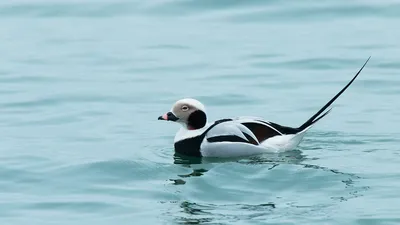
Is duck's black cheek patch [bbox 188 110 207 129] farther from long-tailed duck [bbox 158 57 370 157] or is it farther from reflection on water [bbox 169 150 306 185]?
reflection on water [bbox 169 150 306 185]

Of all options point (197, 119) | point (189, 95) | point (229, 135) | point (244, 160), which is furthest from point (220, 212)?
point (189, 95)

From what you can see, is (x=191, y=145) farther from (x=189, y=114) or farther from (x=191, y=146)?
(x=189, y=114)

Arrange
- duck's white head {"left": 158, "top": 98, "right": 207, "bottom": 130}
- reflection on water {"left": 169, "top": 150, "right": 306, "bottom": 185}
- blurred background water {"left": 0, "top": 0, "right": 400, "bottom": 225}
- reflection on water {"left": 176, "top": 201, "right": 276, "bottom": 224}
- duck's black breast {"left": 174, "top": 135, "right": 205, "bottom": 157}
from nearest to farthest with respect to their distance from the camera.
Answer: reflection on water {"left": 176, "top": 201, "right": 276, "bottom": 224}
blurred background water {"left": 0, "top": 0, "right": 400, "bottom": 225}
reflection on water {"left": 169, "top": 150, "right": 306, "bottom": 185}
duck's black breast {"left": 174, "top": 135, "right": 205, "bottom": 157}
duck's white head {"left": 158, "top": 98, "right": 207, "bottom": 130}

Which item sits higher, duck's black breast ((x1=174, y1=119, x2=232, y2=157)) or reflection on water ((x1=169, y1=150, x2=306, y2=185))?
duck's black breast ((x1=174, y1=119, x2=232, y2=157))

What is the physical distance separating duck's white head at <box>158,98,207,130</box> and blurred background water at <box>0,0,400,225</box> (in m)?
0.38

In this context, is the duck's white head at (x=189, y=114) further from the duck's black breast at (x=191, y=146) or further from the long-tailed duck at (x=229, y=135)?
the duck's black breast at (x=191, y=146)

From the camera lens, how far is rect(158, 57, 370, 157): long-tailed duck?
508 inches

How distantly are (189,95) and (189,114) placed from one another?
3235 millimetres

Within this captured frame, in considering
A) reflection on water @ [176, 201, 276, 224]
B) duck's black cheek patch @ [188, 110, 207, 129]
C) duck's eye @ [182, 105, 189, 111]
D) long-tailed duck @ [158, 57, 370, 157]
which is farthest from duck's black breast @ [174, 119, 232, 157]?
reflection on water @ [176, 201, 276, 224]

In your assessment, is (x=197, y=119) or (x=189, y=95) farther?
(x=189, y=95)

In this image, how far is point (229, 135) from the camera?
42.4 ft

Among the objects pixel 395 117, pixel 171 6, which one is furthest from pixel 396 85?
pixel 171 6

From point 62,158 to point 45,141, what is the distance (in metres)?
0.97

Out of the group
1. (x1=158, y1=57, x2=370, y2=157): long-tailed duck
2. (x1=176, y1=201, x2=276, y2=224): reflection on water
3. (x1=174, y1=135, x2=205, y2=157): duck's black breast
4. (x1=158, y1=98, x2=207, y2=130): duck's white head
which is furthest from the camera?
(x1=158, y1=98, x2=207, y2=130): duck's white head
